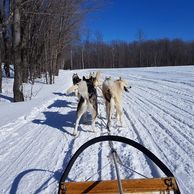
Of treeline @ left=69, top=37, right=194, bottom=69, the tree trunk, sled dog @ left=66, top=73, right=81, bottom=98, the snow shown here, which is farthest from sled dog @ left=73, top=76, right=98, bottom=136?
treeline @ left=69, top=37, right=194, bottom=69

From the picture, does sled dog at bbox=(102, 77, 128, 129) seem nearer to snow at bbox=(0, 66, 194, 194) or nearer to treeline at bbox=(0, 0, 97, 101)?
snow at bbox=(0, 66, 194, 194)

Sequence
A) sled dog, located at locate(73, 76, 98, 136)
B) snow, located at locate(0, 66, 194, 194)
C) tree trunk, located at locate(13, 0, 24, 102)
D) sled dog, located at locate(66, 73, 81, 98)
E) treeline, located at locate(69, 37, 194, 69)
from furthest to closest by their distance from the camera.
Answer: treeline, located at locate(69, 37, 194, 69)
tree trunk, located at locate(13, 0, 24, 102)
sled dog, located at locate(66, 73, 81, 98)
sled dog, located at locate(73, 76, 98, 136)
snow, located at locate(0, 66, 194, 194)

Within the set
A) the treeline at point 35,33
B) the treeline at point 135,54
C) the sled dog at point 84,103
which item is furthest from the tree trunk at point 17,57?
the treeline at point 135,54

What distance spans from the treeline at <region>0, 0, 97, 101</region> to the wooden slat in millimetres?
9026

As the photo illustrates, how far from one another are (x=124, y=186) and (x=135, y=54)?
98322mm

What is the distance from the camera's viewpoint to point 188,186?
437 centimetres

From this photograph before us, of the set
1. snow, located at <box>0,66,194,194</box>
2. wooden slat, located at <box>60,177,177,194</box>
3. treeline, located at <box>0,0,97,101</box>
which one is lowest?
snow, located at <box>0,66,194,194</box>

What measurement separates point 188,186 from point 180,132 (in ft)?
9.76

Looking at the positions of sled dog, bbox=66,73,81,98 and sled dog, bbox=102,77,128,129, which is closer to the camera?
sled dog, bbox=102,77,128,129

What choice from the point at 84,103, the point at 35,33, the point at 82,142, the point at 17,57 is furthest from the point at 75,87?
the point at 35,33

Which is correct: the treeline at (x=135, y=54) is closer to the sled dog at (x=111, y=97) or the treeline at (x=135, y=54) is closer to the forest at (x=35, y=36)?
the forest at (x=35, y=36)

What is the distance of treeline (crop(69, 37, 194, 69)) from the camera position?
95.1m

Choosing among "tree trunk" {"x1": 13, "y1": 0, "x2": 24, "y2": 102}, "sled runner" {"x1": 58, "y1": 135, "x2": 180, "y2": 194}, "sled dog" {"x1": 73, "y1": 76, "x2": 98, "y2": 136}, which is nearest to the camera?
"sled runner" {"x1": 58, "y1": 135, "x2": 180, "y2": 194}

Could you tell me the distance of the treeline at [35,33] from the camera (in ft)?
46.1
